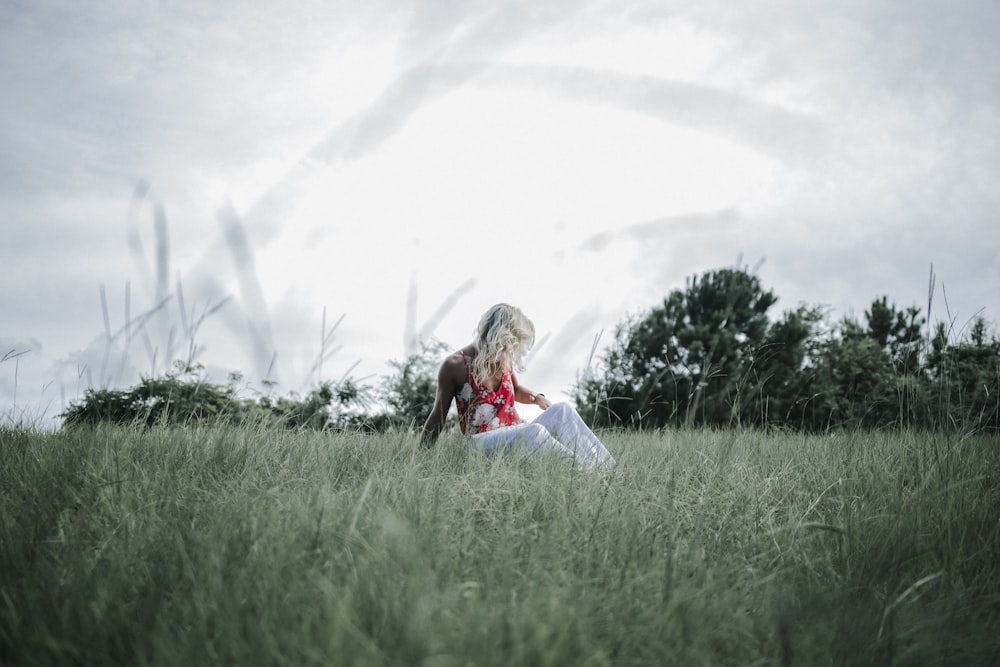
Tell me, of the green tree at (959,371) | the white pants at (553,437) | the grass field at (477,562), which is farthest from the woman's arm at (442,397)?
the green tree at (959,371)

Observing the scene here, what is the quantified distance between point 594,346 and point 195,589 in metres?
2.39

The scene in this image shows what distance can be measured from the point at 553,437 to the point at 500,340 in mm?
862

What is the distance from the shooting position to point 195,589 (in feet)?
5.82

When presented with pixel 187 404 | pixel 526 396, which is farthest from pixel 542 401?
pixel 187 404

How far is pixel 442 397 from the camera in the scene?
14.4 ft

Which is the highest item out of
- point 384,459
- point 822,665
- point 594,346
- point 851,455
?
point 594,346

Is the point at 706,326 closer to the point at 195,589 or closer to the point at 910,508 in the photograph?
the point at 910,508

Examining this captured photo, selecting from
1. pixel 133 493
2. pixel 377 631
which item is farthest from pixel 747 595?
pixel 133 493

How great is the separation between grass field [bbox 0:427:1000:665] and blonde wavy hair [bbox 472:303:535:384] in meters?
0.87

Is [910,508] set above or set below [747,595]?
above

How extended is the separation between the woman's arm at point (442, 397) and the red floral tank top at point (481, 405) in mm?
104

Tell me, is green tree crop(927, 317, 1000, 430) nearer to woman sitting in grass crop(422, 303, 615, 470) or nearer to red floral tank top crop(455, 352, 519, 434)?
woman sitting in grass crop(422, 303, 615, 470)

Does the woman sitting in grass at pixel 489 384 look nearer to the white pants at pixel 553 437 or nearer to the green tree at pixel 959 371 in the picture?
the white pants at pixel 553 437

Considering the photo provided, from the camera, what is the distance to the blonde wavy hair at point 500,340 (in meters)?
4.41
